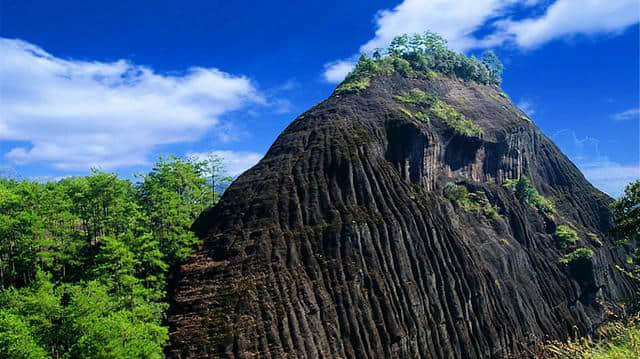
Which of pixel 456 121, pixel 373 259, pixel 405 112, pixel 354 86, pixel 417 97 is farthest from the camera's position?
pixel 417 97

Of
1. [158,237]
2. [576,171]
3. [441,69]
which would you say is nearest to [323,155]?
[158,237]

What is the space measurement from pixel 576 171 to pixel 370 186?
223ft

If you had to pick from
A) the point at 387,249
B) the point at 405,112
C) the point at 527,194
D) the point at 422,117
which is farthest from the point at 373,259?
the point at 527,194

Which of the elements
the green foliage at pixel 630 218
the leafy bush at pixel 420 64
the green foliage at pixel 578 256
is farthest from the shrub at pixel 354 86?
the green foliage at pixel 630 218

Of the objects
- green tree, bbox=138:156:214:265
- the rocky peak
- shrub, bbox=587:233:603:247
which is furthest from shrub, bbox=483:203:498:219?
green tree, bbox=138:156:214:265

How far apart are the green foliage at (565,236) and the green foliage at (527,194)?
427 centimetres

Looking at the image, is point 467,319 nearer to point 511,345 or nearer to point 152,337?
point 511,345

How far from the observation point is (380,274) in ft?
147

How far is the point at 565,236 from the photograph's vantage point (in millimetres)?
73062

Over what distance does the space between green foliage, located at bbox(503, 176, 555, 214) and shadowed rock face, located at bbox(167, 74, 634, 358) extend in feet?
6.53

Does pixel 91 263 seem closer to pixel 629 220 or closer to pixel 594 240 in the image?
pixel 629 220

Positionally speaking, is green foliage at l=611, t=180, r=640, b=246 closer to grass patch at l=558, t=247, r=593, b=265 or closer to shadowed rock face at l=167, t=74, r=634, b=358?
shadowed rock face at l=167, t=74, r=634, b=358

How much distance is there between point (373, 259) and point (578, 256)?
142 feet

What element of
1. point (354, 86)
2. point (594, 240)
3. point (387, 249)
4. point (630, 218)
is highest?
point (354, 86)
